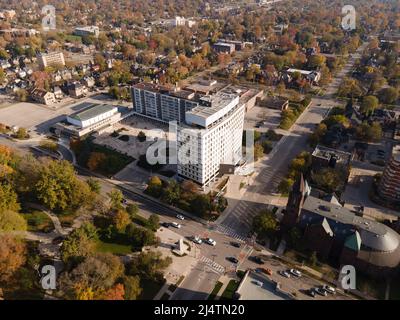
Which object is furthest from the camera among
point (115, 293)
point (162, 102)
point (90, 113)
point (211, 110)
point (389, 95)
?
point (389, 95)

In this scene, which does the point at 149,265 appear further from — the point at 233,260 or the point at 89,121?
the point at 89,121

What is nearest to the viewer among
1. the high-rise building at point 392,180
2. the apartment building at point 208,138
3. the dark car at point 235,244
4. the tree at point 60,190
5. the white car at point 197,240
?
the dark car at point 235,244

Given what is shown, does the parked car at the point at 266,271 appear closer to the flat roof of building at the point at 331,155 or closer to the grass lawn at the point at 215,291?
the grass lawn at the point at 215,291

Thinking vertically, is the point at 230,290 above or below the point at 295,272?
below

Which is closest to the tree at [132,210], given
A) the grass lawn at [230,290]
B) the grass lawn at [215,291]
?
the grass lawn at [215,291]

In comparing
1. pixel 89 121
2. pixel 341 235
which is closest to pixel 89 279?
pixel 341 235

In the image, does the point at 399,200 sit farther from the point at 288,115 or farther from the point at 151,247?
the point at 151,247
